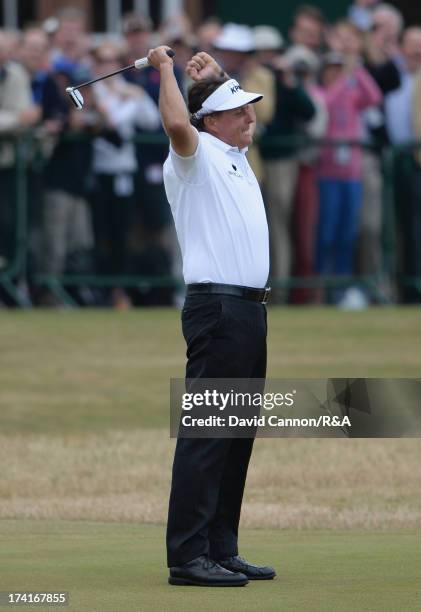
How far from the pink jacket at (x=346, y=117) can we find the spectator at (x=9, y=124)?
10.0 feet

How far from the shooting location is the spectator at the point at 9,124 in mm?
17281

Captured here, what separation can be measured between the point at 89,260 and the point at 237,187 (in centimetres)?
1045

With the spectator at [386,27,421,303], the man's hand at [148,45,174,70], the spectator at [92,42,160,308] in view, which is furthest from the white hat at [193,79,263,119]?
the spectator at [386,27,421,303]

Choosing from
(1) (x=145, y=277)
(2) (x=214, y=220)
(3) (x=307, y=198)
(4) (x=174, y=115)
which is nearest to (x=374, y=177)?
(3) (x=307, y=198)

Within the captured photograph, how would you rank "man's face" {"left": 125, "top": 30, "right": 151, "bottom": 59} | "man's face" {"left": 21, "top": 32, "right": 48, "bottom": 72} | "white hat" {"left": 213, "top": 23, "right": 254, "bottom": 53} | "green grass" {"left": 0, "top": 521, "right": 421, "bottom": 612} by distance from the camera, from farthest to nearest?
"man's face" {"left": 125, "top": 30, "right": 151, "bottom": 59} < "man's face" {"left": 21, "top": 32, "right": 48, "bottom": 72} < "white hat" {"left": 213, "top": 23, "right": 254, "bottom": 53} < "green grass" {"left": 0, "top": 521, "right": 421, "bottom": 612}

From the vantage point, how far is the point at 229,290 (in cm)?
716

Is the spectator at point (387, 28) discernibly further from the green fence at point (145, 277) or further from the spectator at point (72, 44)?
the spectator at point (72, 44)

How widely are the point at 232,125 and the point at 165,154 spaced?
1041 cm

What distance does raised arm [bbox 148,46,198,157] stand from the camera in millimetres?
6930

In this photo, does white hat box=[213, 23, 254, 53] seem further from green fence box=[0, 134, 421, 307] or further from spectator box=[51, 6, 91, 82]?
spectator box=[51, 6, 91, 82]

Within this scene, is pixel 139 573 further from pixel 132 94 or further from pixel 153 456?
pixel 132 94

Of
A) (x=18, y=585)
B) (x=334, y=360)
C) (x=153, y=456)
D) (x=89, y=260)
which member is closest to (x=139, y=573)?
(x=18, y=585)

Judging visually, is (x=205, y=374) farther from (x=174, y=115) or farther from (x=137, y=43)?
(x=137, y=43)

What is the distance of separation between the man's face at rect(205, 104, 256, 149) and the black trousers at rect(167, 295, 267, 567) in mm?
704
